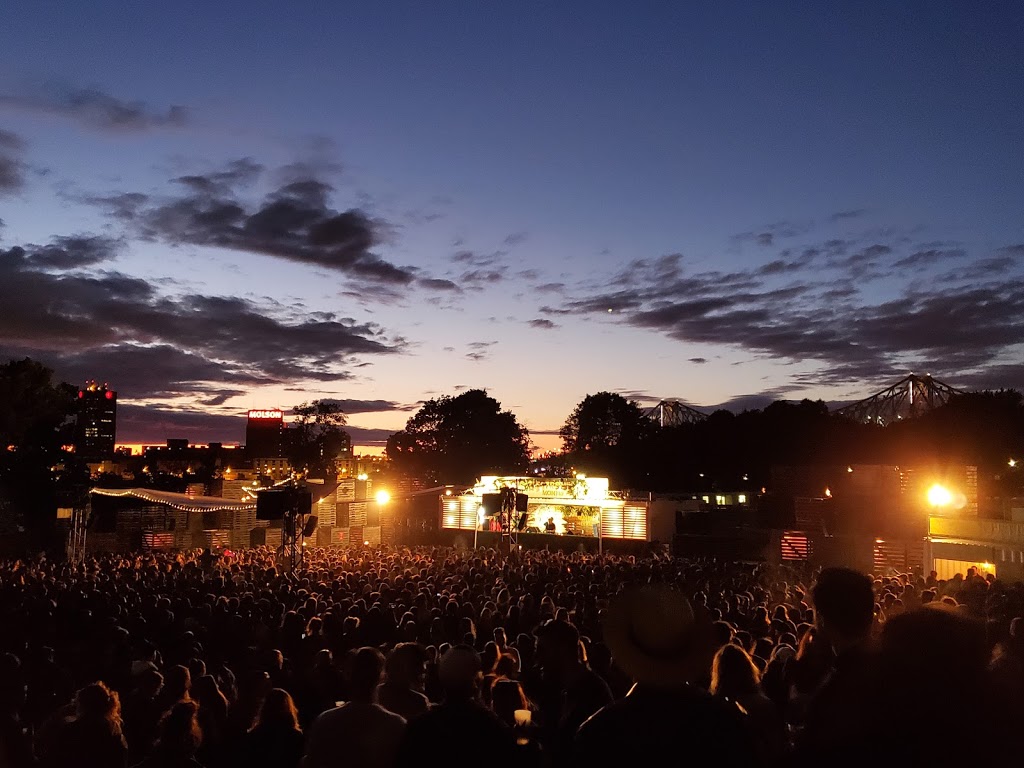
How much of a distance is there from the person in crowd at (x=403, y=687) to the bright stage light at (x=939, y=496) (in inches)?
855

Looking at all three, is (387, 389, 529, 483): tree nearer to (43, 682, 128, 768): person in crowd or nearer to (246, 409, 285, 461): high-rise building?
(246, 409, 285, 461): high-rise building

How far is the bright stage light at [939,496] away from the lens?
22234mm

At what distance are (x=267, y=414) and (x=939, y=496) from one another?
78653 millimetres

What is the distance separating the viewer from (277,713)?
4.34 meters

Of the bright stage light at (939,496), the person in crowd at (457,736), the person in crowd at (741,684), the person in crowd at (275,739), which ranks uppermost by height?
the bright stage light at (939,496)

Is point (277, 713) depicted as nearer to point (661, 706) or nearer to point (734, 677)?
point (734, 677)

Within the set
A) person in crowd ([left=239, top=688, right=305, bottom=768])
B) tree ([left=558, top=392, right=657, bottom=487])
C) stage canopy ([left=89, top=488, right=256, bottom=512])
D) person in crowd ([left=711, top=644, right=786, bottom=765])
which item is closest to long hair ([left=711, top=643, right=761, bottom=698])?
person in crowd ([left=711, top=644, right=786, bottom=765])

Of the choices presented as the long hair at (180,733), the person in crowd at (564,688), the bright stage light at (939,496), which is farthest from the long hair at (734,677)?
the bright stage light at (939,496)

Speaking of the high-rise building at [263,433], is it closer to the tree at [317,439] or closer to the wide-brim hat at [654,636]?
the tree at [317,439]

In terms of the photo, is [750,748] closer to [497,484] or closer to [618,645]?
[618,645]

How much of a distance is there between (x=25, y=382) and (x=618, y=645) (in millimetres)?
38685

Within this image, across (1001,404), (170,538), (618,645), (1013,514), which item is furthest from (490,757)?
(1001,404)

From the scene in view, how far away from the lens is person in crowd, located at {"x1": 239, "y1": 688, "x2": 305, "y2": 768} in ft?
13.9

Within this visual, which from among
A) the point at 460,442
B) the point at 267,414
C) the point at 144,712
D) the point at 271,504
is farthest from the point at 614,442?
the point at 144,712
